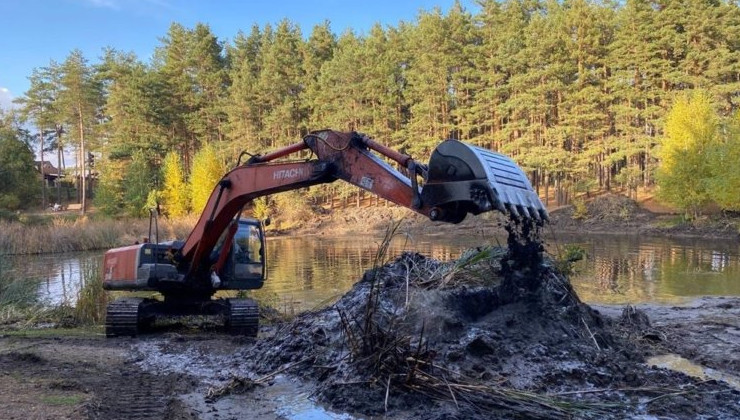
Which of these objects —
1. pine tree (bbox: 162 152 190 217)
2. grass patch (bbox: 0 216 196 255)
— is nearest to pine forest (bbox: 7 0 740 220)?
pine tree (bbox: 162 152 190 217)

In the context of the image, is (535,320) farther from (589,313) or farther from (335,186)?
(335,186)

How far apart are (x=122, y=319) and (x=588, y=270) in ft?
46.2

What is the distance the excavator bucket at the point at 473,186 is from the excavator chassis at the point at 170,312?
4.72 m

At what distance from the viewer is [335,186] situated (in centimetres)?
5475

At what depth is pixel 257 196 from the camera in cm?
805

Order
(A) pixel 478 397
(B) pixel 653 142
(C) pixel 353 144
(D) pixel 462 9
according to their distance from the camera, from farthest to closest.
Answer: (D) pixel 462 9
(B) pixel 653 142
(C) pixel 353 144
(A) pixel 478 397

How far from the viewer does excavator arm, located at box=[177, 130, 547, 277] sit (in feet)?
17.4

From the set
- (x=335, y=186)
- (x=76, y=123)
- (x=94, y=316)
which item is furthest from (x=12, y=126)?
(x=94, y=316)

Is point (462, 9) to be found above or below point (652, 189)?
above

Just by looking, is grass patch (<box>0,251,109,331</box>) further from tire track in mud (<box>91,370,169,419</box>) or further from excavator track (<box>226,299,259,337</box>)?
tire track in mud (<box>91,370,169,419</box>)

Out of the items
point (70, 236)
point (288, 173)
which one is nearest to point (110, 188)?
point (70, 236)

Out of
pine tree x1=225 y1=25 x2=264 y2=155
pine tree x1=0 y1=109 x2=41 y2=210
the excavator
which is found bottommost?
the excavator

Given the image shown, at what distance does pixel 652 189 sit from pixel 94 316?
40838mm

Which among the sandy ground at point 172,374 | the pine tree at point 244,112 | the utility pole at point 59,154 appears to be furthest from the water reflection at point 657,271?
the utility pole at point 59,154
